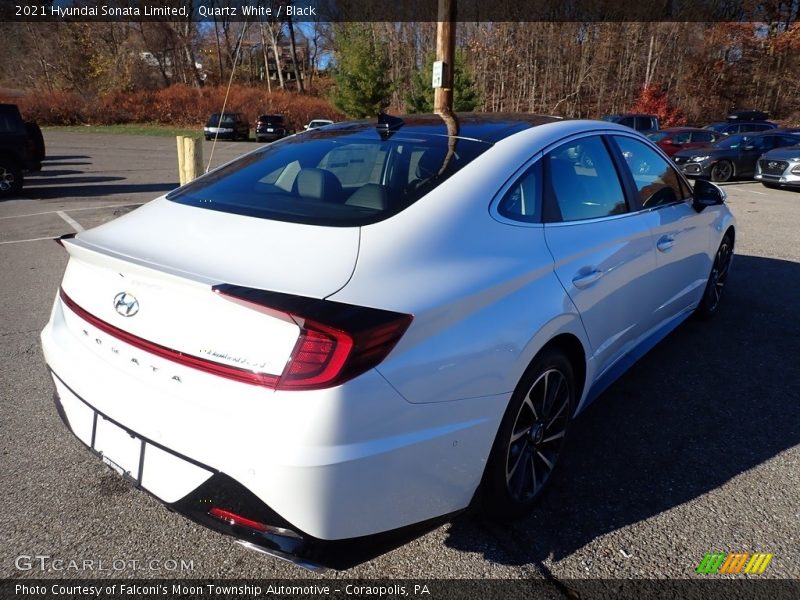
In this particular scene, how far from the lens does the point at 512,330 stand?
6.93 feet

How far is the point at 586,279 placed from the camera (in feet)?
8.55

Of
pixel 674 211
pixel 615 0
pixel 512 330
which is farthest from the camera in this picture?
pixel 615 0

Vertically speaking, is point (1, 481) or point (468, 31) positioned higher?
point (468, 31)

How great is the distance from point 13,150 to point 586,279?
1320cm

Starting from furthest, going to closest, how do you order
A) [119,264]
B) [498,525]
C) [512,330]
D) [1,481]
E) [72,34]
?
[72,34] → [1,481] → [498,525] → [512,330] → [119,264]

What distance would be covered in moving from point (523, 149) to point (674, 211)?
1591 millimetres

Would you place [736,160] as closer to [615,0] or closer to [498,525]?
[498,525]

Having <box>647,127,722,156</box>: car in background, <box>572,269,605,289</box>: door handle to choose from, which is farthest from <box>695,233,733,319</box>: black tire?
<box>647,127,722,156</box>: car in background

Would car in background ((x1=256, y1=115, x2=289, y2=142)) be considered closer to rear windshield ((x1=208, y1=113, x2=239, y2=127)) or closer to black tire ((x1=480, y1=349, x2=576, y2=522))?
rear windshield ((x1=208, y1=113, x2=239, y2=127))

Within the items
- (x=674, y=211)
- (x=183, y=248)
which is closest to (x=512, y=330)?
(x=183, y=248)

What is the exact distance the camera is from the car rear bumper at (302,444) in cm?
164

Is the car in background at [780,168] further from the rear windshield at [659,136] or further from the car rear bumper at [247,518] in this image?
the car rear bumper at [247,518]

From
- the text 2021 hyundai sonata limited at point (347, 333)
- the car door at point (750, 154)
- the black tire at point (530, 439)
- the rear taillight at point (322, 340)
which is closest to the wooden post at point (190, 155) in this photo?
the text 2021 hyundai sonata limited at point (347, 333)

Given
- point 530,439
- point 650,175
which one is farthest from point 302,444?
point 650,175
